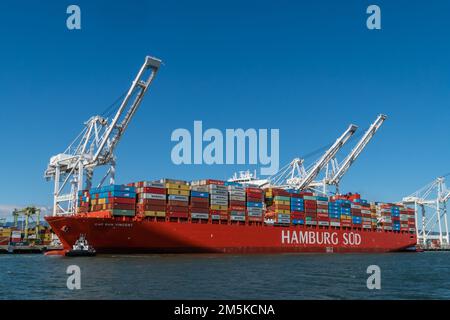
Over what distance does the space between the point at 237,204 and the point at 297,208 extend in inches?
470

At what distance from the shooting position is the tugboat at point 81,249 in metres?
46.2

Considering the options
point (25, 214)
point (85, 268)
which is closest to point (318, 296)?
point (85, 268)

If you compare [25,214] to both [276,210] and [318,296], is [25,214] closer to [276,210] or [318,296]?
[276,210]

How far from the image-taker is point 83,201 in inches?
2151

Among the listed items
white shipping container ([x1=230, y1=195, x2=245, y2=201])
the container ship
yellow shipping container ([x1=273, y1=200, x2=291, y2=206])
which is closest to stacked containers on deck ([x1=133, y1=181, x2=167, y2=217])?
the container ship

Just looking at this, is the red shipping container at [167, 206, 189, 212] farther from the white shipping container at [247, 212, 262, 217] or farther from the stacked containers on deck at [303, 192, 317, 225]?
the stacked containers on deck at [303, 192, 317, 225]

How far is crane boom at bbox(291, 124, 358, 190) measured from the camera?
253 feet

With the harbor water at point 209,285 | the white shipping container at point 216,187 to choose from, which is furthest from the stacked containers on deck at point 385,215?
the harbor water at point 209,285

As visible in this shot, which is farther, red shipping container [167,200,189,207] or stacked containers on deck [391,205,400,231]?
stacked containers on deck [391,205,400,231]

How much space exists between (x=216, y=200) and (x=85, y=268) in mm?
26653

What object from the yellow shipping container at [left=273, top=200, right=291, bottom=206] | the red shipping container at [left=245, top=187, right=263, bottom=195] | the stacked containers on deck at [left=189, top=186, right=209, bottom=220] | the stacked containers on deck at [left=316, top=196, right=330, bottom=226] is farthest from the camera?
the stacked containers on deck at [left=316, top=196, right=330, bottom=226]

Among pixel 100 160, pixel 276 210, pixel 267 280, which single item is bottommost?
pixel 267 280
